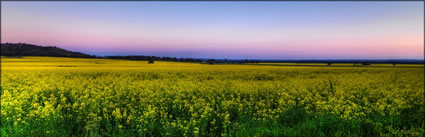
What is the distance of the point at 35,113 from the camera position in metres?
6.53

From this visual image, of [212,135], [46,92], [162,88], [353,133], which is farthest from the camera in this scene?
[162,88]

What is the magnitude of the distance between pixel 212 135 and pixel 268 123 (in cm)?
151

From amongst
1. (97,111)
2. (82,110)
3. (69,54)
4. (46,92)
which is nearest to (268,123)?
(97,111)

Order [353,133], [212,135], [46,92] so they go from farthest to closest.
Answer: [46,92]
[212,135]
[353,133]

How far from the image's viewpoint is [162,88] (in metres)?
11.1

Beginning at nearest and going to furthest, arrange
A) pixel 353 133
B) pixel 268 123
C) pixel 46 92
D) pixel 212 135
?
pixel 353 133 → pixel 212 135 → pixel 268 123 → pixel 46 92

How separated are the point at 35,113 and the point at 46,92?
4275 mm

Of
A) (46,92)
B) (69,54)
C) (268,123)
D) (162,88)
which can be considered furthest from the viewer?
(69,54)

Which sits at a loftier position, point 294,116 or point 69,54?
point 69,54

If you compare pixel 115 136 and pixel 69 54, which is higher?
pixel 69 54

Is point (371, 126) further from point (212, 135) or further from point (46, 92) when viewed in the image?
point (46, 92)

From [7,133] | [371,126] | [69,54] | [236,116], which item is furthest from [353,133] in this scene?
[69,54]

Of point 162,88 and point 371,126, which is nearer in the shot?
point 371,126

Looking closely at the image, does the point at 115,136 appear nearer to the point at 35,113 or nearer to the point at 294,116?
the point at 35,113
